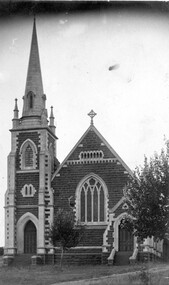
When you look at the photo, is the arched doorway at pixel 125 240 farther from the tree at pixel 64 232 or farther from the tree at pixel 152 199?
the tree at pixel 152 199

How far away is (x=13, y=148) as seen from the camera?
50125 millimetres

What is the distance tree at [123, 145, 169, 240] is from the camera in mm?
34906

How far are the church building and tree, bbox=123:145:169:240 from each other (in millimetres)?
10474

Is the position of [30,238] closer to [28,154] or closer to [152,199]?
[28,154]

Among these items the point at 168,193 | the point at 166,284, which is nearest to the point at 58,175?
the point at 168,193

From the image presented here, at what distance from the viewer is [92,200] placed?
48.4 m

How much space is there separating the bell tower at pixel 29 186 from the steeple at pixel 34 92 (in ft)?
A: 0.80

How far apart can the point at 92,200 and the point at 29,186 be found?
16.8ft

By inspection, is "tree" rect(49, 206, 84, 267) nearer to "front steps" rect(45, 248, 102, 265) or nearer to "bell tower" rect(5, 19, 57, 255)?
"front steps" rect(45, 248, 102, 265)

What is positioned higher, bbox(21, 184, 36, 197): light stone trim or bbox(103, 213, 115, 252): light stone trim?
bbox(21, 184, 36, 197): light stone trim

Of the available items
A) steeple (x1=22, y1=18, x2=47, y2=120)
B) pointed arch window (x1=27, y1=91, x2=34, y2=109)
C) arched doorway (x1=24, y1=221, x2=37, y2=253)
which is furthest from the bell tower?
pointed arch window (x1=27, y1=91, x2=34, y2=109)

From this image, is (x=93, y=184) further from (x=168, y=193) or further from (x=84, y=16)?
(x=84, y=16)

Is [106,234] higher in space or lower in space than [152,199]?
lower

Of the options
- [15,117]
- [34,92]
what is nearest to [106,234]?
[15,117]
